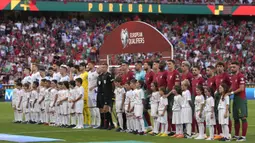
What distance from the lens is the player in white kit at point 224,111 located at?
1795 centimetres

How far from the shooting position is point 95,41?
160 ft

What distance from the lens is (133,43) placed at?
85.5 feet

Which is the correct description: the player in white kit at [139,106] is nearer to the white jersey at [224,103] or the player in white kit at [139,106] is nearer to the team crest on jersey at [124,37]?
the white jersey at [224,103]

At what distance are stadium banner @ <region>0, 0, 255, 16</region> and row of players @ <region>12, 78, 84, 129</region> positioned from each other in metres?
23.1

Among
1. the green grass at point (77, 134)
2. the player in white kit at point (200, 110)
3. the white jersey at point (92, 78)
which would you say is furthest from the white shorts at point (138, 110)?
the white jersey at point (92, 78)

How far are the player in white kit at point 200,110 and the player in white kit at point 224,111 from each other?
0.55m

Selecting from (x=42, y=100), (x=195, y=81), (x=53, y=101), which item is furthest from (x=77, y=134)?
(x=42, y=100)

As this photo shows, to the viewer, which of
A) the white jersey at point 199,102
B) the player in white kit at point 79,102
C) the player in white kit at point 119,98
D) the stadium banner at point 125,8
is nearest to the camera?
the white jersey at point 199,102

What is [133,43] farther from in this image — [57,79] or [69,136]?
[69,136]

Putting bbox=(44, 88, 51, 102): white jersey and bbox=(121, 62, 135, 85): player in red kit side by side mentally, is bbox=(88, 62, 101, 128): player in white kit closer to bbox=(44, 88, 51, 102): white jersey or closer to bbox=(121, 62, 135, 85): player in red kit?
bbox=(121, 62, 135, 85): player in red kit

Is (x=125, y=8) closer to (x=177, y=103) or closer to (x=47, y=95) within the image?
(x=47, y=95)

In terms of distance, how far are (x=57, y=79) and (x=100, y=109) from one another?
260 centimetres

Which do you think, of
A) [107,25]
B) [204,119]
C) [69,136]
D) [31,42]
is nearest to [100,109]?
[69,136]

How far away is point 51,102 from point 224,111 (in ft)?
24.4
